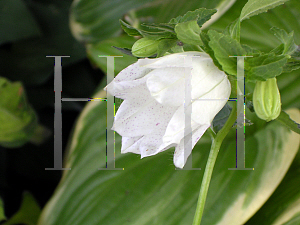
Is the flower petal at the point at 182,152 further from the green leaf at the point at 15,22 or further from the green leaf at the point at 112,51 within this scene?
the green leaf at the point at 15,22

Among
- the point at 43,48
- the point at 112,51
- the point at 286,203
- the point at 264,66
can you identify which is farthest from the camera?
the point at 43,48

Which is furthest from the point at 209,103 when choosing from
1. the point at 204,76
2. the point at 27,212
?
the point at 27,212

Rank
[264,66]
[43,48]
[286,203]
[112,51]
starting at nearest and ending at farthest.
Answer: [264,66], [286,203], [112,51], [43,48]

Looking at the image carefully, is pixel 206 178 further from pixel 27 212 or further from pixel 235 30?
pixel 27 212

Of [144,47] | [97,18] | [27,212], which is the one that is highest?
[97,18]

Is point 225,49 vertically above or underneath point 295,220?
above

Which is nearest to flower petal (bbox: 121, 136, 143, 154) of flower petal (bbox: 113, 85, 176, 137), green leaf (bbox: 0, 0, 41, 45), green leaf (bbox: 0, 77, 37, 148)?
flower petal (bbox: 113, 85, 176, 137)

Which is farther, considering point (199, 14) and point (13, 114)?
point (13, 114)

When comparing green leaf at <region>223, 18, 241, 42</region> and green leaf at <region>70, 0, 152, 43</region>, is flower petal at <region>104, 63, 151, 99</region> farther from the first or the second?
green leaf at <region>70, 0, 152, 43</region>

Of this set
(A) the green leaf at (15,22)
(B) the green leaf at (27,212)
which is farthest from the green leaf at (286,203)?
(A) the green leaf at (15,22)
